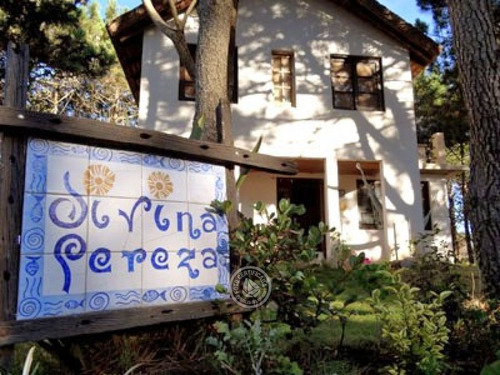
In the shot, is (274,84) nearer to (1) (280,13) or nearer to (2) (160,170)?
(1) (280,13)

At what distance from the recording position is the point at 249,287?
8.09 feet

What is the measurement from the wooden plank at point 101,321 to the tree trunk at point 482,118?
2.62 m

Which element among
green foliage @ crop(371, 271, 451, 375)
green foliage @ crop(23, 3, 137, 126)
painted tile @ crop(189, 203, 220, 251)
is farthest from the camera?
green foliage @ crop(23, 3, 137, 126)

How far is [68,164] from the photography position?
79.4 inches

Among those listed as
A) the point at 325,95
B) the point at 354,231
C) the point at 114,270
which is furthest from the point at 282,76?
the point at 114,270

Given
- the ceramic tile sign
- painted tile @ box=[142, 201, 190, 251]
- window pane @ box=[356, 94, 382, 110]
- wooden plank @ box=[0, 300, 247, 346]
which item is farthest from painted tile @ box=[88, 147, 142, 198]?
window pane @ box=[356, 94, 382, 110]

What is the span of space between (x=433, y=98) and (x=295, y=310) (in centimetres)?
1601

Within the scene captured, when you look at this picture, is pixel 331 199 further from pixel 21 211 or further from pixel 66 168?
pixel 21 211

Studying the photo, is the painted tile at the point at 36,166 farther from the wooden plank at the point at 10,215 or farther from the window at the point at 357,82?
the window at the point at 357,82

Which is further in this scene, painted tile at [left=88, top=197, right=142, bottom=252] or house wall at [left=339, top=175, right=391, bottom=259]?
house wall at [left=339, top=175, right=391, bottom=259]

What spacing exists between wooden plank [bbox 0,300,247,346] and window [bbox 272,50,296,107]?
8660 mm

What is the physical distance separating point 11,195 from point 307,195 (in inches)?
403

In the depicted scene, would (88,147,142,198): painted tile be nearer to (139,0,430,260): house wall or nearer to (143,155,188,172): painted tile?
(143,155,188,172): painted tile

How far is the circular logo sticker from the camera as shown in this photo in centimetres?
242
